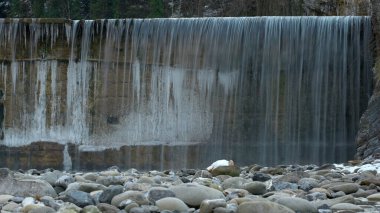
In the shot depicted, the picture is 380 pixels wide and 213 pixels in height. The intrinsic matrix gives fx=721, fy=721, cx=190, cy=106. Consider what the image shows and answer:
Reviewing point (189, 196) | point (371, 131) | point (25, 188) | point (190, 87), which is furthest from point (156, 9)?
point (189, 196)

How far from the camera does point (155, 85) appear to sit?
18031mm

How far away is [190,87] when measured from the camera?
58.6 feet

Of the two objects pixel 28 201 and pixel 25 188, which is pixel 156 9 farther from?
pixel 28 201

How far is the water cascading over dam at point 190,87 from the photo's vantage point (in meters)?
16.5

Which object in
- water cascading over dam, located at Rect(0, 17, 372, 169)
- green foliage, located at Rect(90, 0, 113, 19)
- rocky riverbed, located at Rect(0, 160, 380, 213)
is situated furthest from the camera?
green foliage, located at Rect(90, 0, 113, 19)

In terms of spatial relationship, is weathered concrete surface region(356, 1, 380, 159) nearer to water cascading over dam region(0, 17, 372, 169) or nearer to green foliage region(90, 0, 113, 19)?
water cascading over dam region(0, 17, 372, 169)

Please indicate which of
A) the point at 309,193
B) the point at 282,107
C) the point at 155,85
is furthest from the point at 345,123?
the point at 309,193

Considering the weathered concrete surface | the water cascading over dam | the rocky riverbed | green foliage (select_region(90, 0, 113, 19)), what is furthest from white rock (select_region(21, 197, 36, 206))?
green foliage (select_region(90, 0, 113, 19))

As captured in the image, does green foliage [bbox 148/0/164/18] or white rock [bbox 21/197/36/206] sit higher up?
green foliage [bbox 148/0/164/18]

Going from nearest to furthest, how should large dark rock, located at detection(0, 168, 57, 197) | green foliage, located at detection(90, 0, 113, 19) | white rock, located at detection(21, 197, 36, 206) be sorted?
white rock, located at detection(21, 197, 36, 206)
large dark rock, located at detection(0, 168, 57, 197)
green foliage, located at detection(90, 0, 113, 19)

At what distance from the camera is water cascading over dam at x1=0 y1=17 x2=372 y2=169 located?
54.0 feet

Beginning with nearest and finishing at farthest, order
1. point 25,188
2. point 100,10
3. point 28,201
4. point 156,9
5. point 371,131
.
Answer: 1. point 28,201
2. point 25,188
3. point 371,131
4. point 156,9
5. point 100,10

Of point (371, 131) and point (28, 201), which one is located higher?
point (371, 131)

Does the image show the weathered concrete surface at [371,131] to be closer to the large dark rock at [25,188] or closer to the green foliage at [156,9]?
the large dark rock at [25,188]
